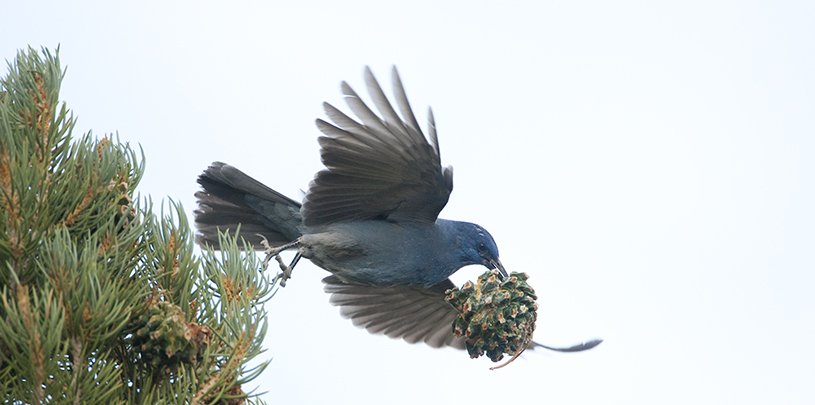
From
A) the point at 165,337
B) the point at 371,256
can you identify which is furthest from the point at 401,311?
the point at 165,337

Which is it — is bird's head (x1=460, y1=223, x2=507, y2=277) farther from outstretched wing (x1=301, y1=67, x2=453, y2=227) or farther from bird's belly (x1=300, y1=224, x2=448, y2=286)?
outstretched wing (x1=301, y1=67, x2=453, y2=227)

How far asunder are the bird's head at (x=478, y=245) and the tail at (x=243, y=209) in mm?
1461

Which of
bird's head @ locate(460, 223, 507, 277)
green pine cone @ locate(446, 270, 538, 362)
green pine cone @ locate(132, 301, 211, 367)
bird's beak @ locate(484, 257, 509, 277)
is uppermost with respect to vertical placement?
bird's head @ locate(460, 223, 507, 277)

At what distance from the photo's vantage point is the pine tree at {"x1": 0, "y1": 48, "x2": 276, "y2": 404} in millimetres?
2129

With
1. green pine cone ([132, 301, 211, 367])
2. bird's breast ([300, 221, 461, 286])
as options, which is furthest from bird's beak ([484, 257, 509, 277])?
green pine cone ([132, 301, 211, 367])

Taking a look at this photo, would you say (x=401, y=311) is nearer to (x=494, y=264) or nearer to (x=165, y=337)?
(x=494, y=264)

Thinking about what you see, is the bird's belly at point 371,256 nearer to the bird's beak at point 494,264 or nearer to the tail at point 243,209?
the tail at point 243,209

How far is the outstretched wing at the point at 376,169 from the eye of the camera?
201 inches

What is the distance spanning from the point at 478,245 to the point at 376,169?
150 centimetres

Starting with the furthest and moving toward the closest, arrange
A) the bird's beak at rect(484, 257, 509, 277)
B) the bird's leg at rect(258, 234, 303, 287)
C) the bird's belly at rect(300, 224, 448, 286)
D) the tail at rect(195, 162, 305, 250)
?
1. the bird's beak at rect(484, 257, 509, 277)
2. the tail at rect(195, 162, 305, 250)
3. the bird's belly at rect(300, 224, 448, 286)
4. the bird's leg at rect(258, 234, 303, 287)

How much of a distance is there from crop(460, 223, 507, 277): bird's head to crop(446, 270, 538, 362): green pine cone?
2022 millimetres

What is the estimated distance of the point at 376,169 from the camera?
555cm

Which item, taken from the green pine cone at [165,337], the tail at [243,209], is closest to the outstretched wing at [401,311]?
the tail at [243,209]

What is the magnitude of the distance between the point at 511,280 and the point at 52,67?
2.72 meters
